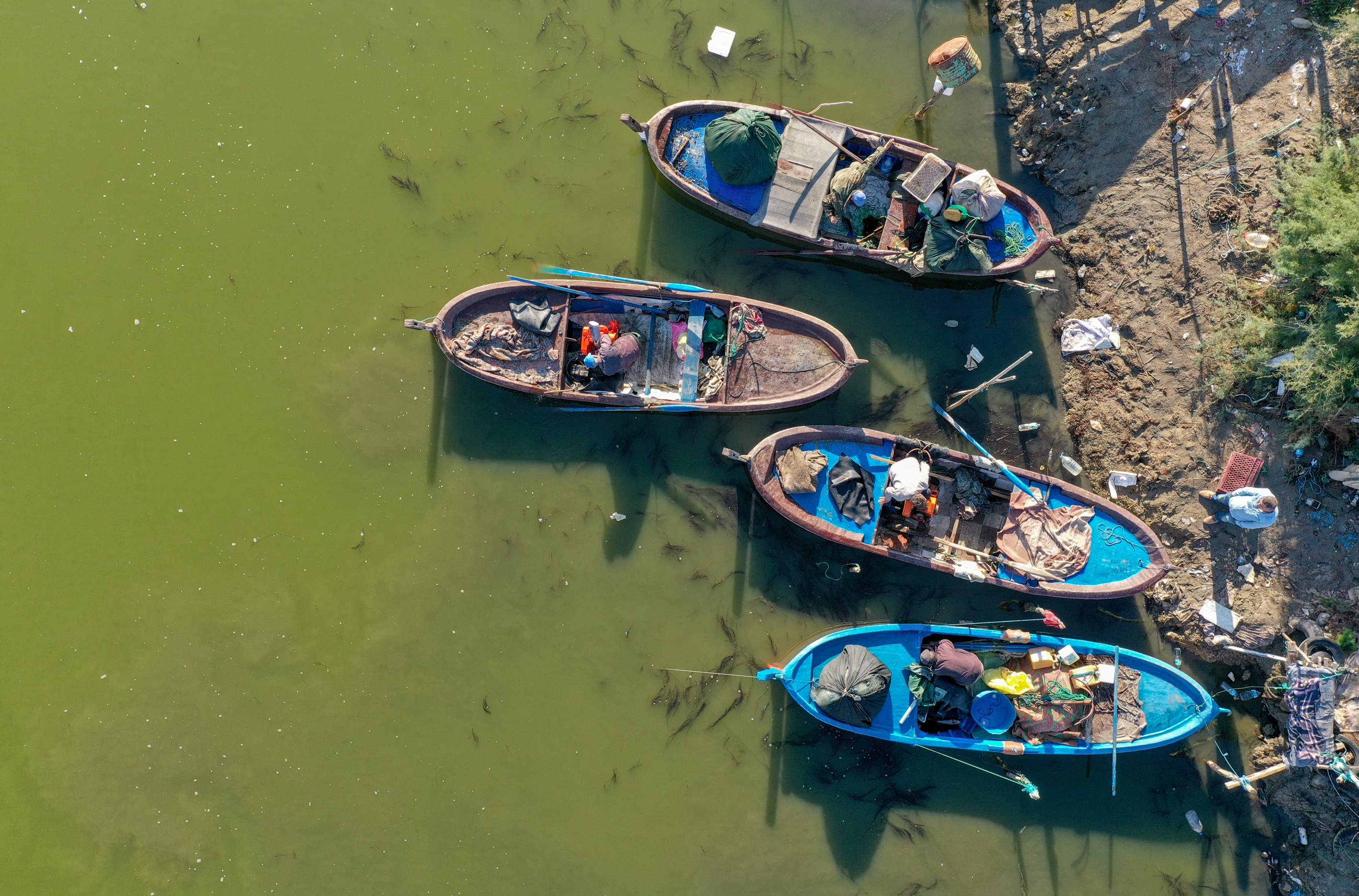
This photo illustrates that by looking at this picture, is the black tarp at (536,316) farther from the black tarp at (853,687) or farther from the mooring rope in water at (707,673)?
the black tarp at (853,687)

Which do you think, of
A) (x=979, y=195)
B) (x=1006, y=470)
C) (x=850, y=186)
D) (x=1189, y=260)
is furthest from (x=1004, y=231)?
(x=1006, y=470)

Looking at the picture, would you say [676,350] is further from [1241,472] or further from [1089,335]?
[1241,472]

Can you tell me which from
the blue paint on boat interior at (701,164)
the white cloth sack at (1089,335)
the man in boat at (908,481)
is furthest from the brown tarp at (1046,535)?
the blue paint on boat interior at (701,164)

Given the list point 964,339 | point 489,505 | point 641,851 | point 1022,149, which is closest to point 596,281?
point 489,505

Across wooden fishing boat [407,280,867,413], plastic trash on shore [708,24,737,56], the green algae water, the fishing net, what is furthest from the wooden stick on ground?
plastic trash on shore [708,24,737,56]

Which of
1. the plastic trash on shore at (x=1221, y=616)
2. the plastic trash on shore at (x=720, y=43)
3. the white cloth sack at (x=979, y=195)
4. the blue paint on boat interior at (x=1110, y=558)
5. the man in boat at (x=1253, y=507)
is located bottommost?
the plastic trash on shore at (x=1221, y=616)

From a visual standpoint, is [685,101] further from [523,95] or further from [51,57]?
[51,57]
